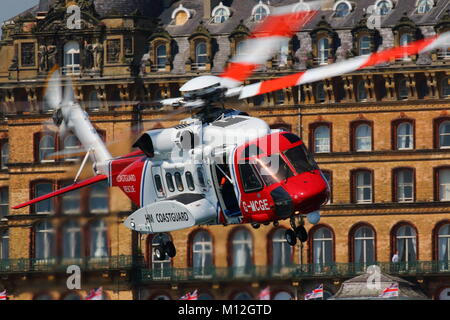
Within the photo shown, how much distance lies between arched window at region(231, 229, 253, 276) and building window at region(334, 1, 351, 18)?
19.1m

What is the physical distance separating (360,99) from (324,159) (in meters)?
4.95

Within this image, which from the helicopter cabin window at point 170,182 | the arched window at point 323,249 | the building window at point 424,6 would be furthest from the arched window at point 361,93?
the helicopter cabin window at point 170,182

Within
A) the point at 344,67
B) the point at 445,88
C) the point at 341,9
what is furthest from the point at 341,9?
the point at 344,67

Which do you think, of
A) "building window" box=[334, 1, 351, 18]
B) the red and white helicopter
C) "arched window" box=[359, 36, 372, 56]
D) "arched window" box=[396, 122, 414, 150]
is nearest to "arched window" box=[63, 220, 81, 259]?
the red and white helicopter

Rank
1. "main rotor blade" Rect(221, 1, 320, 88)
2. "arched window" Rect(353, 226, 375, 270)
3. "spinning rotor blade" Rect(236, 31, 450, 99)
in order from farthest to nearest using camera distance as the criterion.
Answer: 1. "arched window" Rect(353, 226, 375, 270)
2. "main rotor blade" Rect(221, 1, 320, 88)
3. "spinning rotor blade" Rect(236, 31, 450, 99)

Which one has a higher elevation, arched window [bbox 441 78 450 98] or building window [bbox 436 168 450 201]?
arched window [bbox 441 78 450 98]

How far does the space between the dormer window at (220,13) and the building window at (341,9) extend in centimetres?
826

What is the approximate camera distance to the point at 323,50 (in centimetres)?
13838

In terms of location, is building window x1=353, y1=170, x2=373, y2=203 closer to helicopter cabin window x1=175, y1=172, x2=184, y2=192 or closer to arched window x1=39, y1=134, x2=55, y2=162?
arched window x1=39, y1=134, x2=55, y2=162

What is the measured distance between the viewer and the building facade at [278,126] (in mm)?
136875

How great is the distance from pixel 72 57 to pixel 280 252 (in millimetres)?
22629

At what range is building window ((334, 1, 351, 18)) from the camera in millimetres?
140250

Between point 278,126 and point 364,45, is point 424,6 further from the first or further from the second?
point 278,126
